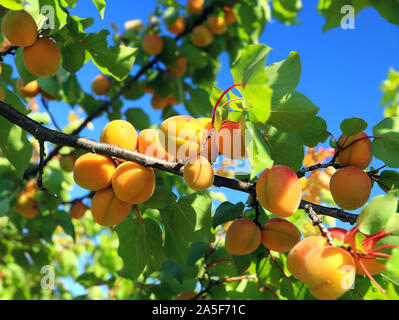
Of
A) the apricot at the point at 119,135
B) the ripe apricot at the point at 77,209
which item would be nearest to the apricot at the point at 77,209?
the ripe apricot at the point at 77,209

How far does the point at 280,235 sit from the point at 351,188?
0.22 metres

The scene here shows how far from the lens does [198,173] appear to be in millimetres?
778

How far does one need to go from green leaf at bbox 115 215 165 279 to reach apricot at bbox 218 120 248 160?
38 cm

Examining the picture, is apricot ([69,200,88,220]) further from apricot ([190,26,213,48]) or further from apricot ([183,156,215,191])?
A: apricot ([190,26,213,48])

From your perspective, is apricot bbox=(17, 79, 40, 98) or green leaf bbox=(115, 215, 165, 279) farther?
apricot bbox=(17, 79, 40, 98)

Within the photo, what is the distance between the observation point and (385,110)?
14.8ft

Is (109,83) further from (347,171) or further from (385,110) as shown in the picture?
(385,110)

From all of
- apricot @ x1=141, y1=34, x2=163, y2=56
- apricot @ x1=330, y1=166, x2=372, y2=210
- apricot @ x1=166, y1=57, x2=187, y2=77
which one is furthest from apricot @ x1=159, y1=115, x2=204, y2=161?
apricot @ x1=166, y1=57, x2=187, y2=77

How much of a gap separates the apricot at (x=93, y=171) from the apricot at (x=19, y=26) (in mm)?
447

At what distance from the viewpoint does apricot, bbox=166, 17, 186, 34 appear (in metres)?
2.77

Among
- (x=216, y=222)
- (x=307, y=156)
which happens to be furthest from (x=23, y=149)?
(x=307, y=156)

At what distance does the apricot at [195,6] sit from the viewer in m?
2.75

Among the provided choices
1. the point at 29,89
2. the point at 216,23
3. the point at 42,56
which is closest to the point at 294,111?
the point at 42,56

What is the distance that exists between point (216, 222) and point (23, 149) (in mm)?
673
